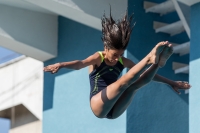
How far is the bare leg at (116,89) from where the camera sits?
5871mm

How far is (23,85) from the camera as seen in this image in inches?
481

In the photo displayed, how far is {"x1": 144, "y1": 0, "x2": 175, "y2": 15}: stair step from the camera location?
954cm

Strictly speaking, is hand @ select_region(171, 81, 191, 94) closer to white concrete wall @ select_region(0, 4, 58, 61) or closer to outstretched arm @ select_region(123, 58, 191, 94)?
outstretched arm @ select_region(123, 58, 191, 94)

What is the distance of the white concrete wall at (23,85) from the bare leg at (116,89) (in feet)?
17.2

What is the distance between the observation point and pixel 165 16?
1006cm

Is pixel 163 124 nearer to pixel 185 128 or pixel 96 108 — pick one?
pixel 185 128

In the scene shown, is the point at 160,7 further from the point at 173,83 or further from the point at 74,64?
the point at 74,64

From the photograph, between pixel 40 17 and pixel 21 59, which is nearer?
pixel 40 17

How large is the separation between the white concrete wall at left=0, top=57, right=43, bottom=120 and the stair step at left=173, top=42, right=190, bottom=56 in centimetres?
274

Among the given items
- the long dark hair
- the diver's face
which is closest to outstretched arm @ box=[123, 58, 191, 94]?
the diver's face

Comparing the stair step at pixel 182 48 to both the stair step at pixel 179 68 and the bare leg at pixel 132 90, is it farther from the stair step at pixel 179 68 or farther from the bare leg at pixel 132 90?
the bare leg at pixel 132 90

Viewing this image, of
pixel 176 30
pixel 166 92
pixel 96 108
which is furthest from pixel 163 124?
pixel 96 108

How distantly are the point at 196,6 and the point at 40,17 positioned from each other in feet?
9.12

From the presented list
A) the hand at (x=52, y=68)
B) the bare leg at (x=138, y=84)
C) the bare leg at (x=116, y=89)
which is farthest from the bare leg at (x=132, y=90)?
the hand at (x=52, y=68)
